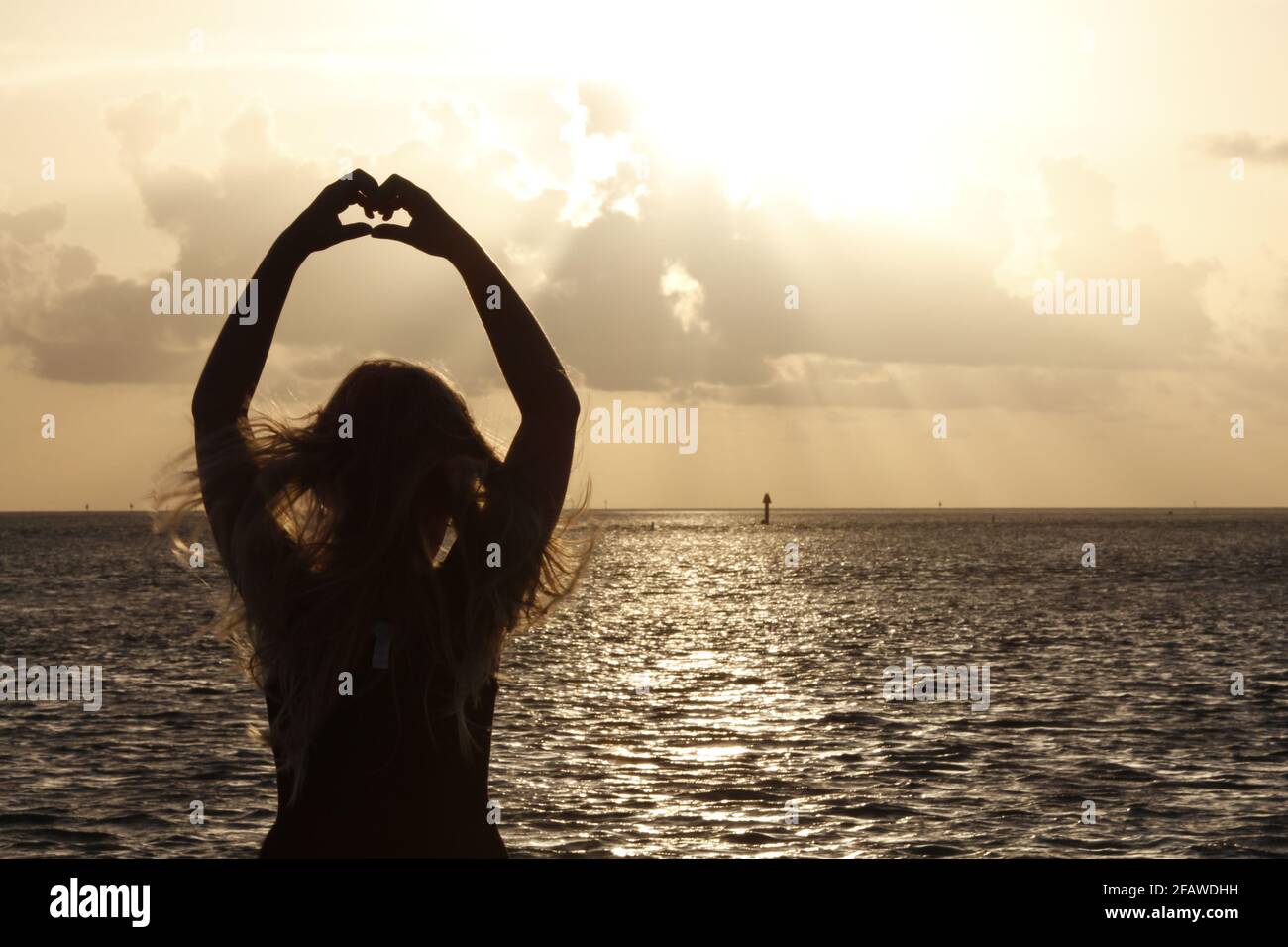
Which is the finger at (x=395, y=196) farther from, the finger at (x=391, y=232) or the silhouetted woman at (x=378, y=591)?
the silhouetted woman at (x=378, y=591)

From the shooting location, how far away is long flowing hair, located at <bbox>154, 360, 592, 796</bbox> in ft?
10.9

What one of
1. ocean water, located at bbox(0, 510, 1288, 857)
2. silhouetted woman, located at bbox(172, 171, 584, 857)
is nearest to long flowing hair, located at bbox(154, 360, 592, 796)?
silhouetted woman, located at bbox(172, 171, 584, 857)

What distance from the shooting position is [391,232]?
12.3 ft

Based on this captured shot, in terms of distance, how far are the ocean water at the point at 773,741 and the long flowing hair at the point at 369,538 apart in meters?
0.41

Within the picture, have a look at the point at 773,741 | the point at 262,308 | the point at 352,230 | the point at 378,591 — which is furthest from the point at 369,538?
the point at 773,741

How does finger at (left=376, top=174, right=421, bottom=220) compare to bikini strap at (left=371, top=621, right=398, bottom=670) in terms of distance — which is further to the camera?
finger at (left=376, top=174, right=421, bottom=220)

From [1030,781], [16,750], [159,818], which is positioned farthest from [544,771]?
[16,750]

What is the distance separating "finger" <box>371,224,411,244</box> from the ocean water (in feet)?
3.13

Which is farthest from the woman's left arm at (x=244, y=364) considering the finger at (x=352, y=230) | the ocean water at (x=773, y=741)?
the ocean water at (x=773, y=741)

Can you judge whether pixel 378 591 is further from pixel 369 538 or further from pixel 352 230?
pixel 352 230

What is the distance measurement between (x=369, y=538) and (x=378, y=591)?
14 cm

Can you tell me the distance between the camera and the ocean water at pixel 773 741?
805 inches

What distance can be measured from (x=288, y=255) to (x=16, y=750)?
2670cm

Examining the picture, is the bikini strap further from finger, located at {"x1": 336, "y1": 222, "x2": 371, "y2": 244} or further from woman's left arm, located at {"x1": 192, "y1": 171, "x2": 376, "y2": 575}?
finger, located at {"x1": 336, "y1": 222, "x2": 371, "y2": 244}
